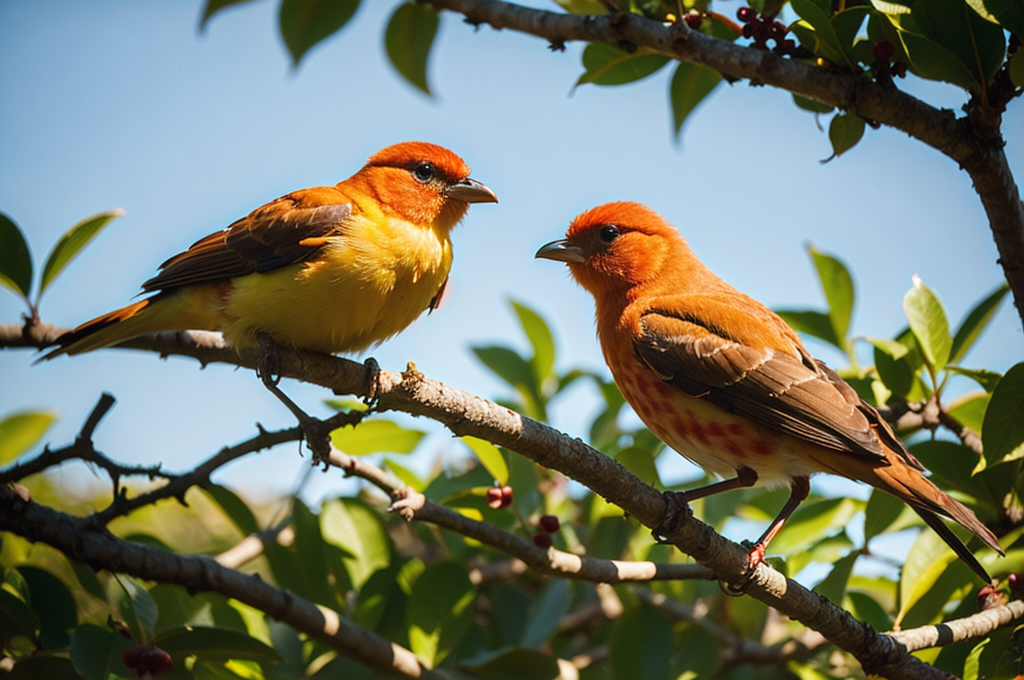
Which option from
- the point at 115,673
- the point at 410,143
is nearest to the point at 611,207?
the point at 410,143

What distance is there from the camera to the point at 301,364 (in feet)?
10.5

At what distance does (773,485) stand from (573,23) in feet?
7.33

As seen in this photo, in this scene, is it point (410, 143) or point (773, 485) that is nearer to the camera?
point (773, 485)

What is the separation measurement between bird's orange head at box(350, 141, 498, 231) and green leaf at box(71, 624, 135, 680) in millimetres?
2209

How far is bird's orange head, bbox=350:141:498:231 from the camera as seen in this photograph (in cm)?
425

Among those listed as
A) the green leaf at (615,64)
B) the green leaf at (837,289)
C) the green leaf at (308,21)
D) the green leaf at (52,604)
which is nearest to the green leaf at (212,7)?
the green leaf at (308,21)

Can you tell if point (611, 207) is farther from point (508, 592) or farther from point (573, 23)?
point (508, 592)

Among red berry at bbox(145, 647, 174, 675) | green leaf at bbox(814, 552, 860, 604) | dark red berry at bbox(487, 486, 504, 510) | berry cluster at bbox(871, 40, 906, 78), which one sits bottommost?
red berry at bbox(145, 647, 174, 675)

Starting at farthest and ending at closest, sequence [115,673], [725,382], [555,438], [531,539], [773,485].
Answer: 1. [773,485]
2. [725,382]
3. [531,539]
4. [115,673]
5. [555,438]

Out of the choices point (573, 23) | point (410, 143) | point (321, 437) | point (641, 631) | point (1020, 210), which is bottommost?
point (641, 631)

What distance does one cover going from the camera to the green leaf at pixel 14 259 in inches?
136

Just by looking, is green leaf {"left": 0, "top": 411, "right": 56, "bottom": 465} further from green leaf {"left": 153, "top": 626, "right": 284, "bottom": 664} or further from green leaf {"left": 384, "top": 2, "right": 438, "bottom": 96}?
green leaf {"left": 384, "top": 2, "right": 438, "bottom": 96}

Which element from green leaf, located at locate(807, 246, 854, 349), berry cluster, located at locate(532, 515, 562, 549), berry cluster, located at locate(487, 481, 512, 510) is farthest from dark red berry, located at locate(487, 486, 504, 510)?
green leaf, located at locate(807, 246, 854, 349)

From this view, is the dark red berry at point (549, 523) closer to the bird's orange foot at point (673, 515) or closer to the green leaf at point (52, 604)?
the bird's orange foot at point (673, 515)
